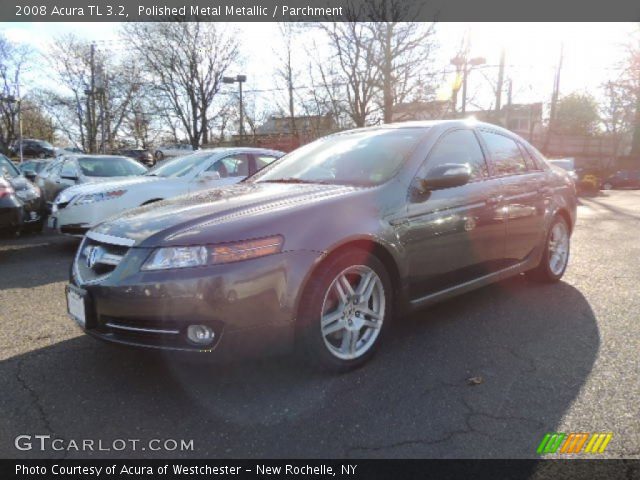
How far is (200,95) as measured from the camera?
3900 centimetres

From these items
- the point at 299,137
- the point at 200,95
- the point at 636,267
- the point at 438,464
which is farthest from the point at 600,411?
the point at 200,95

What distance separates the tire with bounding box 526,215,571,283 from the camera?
15.0ft

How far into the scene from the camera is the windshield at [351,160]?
10.6ft

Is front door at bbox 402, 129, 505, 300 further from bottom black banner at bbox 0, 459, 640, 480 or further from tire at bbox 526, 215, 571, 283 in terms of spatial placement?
bottom black banner at bbox 0, 459, 640, 480

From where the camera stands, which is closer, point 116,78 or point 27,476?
point 27,476

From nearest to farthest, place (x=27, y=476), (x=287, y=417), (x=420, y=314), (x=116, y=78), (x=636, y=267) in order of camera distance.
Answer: (x=27, y=476)
(x=287, y=417)
(x=420, y=314)
(x=636, y=267)
(x=116, y=78)

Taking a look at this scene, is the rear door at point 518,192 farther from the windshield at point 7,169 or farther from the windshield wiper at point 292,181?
the windshield at point 7,169

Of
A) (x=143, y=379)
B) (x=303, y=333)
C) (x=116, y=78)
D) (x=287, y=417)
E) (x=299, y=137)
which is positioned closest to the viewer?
(x=287, y=417)

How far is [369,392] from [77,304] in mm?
1728

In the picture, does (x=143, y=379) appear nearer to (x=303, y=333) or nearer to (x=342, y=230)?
(x=303, y=333)

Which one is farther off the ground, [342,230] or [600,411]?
[342,230]

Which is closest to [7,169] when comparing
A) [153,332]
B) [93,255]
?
[93,255]

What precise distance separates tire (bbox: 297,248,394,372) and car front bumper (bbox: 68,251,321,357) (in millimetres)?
126

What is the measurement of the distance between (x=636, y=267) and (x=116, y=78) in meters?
40.7
